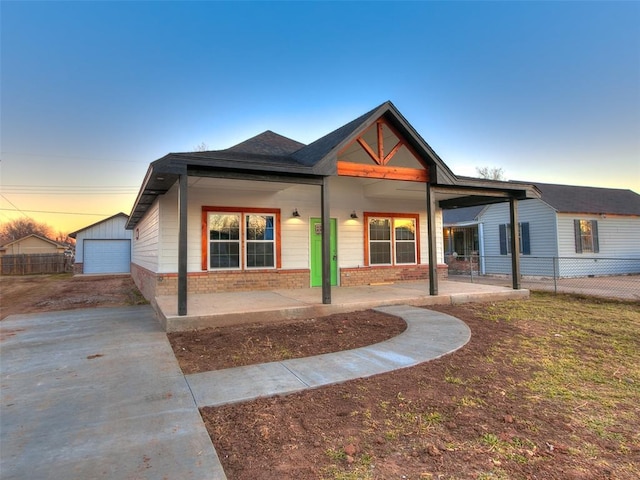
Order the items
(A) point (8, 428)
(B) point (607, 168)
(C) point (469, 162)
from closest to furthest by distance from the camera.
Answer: (A) point (8, 428) < (B) point (607, 168) < (C) point (469, 162)

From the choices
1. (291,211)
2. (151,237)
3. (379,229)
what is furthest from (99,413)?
(379,229)

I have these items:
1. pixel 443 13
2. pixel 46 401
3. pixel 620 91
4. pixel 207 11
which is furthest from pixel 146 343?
pixel 620 91

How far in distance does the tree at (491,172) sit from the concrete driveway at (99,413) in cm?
4432

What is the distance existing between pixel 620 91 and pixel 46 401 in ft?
64.1

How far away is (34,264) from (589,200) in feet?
131

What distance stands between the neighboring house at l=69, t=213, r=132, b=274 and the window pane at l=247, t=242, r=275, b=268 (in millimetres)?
20823

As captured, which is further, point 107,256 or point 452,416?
point 107,256

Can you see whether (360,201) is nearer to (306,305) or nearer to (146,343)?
(306,305)

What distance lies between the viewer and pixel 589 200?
17.9m

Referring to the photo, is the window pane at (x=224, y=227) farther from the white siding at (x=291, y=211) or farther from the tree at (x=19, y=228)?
the tree at (x=19, y=228)

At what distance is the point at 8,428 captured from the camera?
115 inches

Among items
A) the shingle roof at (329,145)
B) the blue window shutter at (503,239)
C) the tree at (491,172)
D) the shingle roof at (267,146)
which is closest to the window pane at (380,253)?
the shingle roof at (267,146)

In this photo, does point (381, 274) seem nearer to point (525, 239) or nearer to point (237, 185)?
point (237, 185)

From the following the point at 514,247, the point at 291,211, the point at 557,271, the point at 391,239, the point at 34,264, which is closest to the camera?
the point at 514,247
